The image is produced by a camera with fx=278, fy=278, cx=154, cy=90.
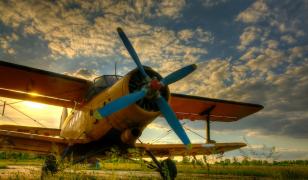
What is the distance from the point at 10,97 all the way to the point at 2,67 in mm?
1872

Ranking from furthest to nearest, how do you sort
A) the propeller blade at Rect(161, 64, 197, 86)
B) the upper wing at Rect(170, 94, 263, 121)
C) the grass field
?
the upper wing at Rect(170, 94, 263, 121)
the propeller blade at Rect(161, 64, 197, 86)
the grass field

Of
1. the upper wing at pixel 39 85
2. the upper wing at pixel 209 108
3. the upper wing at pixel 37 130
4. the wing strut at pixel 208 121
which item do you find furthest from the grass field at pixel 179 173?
the upper wing at pixel 39 85

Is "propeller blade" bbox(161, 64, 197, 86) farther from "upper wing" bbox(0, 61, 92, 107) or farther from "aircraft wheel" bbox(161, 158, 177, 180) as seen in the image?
"upper wing" bbox(0, 61, 92, 107)

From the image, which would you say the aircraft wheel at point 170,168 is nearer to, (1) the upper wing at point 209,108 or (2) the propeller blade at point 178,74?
(2) the propeller blade at point 178,74

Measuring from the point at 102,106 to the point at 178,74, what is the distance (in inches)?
90.7

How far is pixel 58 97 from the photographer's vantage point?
35.8ft

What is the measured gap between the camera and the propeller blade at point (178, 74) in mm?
7172

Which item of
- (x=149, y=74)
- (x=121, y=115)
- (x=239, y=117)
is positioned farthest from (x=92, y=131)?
(x=239, y=117)

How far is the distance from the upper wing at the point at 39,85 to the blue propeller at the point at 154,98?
313 cm

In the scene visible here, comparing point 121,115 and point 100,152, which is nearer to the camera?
point 121,115

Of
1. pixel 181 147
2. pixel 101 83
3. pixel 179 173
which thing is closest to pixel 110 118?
pixel 101 83

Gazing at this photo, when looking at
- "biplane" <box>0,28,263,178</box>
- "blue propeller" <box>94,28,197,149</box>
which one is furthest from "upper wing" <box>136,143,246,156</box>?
"blue propeller" <box>94,28,197,149</box>

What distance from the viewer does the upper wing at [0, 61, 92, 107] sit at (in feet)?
30.9

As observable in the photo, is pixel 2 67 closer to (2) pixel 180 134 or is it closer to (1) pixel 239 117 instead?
(2) pixel 180 134
